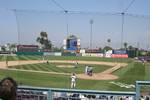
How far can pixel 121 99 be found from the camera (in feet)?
18.0

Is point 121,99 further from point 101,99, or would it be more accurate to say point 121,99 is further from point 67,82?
point 67,82

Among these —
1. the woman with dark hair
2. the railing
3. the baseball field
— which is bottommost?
the baseball field

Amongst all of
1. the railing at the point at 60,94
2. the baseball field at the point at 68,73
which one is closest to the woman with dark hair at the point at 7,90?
the railing at the point at 60,94

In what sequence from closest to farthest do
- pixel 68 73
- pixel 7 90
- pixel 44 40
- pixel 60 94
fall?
pixel 7 90
pixel 60 94
pixel 44 40
pixel 68 73

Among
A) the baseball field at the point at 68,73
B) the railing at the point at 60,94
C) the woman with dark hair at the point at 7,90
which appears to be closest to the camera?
the woman with dark hair at the point at 7,90

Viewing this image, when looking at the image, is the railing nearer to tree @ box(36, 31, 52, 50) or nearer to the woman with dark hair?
the woman with dark hair

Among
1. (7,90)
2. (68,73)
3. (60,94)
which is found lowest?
(68,73)

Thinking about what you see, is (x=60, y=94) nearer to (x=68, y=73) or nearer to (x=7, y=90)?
(x=7, y=90)

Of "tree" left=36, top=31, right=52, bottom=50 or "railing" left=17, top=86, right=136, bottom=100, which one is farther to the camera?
"tree" left=36, top=31, right=52, bottom=50

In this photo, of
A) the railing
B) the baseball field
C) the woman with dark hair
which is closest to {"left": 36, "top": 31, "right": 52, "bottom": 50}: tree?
the baseball field

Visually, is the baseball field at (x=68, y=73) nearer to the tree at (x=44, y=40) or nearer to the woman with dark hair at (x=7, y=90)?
the tree at (x=44, y=40)

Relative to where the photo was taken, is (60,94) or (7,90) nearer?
(7,90)

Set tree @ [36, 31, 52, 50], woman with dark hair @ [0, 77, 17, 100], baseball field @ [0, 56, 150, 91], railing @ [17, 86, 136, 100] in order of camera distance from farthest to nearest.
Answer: baseball field @ [0, 56, 150, 91] < tree @ [36, 31, 52, 50] < railing @ [17, 86, 136, 100] < woman with dark hair @ [0, 77, 17, 100]

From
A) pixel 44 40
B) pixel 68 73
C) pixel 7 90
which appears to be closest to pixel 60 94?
pixel 7 90
